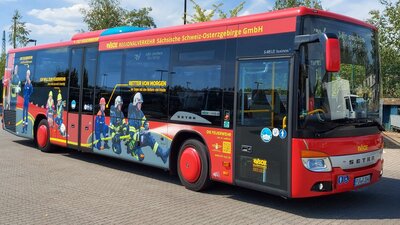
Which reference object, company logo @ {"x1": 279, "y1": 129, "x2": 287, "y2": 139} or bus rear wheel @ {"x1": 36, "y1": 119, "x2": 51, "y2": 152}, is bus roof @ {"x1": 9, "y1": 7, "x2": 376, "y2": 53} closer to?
company logo @ {"x1": 279, "y1": 129, "x2": 287, "y2": 139}

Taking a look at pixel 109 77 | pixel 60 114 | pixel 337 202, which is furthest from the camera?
pixel 60 114

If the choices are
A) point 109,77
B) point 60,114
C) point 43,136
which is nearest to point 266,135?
point 109,77

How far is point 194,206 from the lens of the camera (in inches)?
272

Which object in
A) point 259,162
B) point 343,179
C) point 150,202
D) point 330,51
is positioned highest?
point 330,51

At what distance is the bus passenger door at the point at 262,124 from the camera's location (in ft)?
20.8

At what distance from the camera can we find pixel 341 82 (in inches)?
257

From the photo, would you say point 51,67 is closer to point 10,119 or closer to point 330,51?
point 10,119

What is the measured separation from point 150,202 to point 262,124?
2202 millimetres

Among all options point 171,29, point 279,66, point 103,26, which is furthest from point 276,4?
point 279,66

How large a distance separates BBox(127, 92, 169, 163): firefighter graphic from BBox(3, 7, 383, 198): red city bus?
0.8 inches

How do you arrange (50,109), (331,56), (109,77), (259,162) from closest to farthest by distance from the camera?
(331,56), (259,162), (109,77), (50,109)

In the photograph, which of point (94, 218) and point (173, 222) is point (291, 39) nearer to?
point (173, 222)

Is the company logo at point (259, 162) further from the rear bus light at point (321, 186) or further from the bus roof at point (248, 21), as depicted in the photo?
the bus roof at point (248, 21)

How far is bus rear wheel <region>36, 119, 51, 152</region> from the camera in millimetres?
12273
